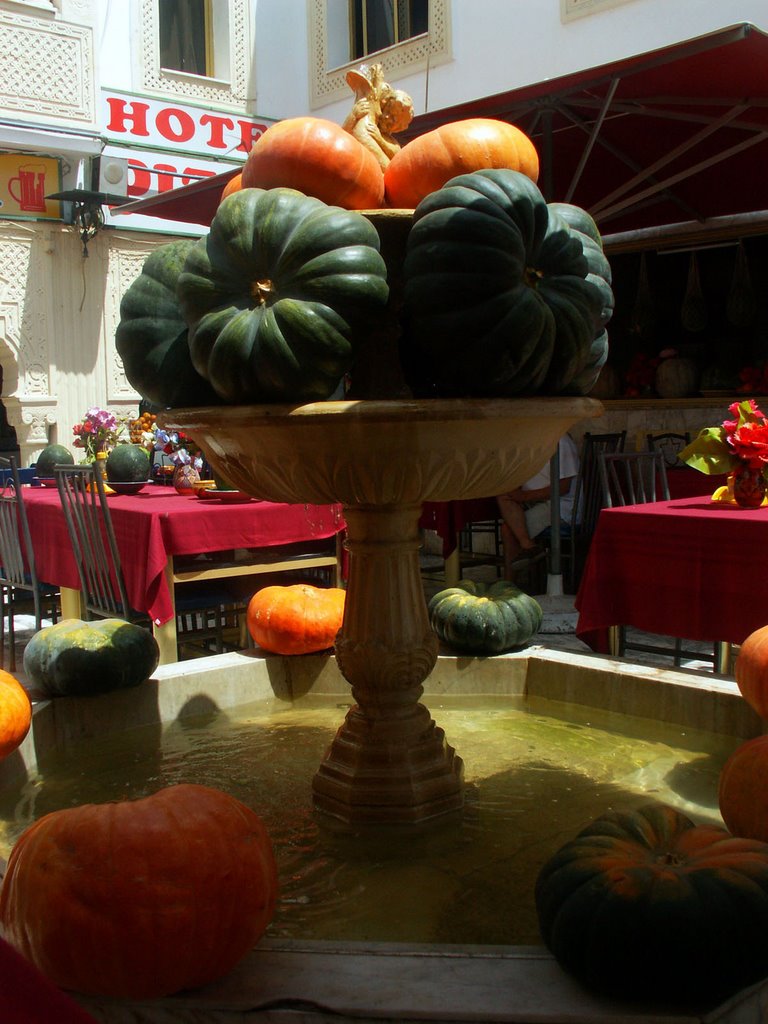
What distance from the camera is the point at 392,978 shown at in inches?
59.2

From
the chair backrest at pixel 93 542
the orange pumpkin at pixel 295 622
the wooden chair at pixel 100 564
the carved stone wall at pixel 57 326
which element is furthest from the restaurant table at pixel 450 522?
the carved stone wall at pixel 57 326

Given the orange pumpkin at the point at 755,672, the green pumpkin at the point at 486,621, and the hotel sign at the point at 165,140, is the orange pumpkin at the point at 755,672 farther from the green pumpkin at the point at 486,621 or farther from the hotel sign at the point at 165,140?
the hotel sign at the point at 165,140

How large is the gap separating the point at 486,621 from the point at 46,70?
10.3 meters

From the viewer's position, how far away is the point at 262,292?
7.04 ft

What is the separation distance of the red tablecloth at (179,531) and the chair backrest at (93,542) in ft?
0.23

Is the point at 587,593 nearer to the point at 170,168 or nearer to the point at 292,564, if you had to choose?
the point at 292,564

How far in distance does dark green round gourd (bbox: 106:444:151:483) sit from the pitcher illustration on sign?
6821 mm

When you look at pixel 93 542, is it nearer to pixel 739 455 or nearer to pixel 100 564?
pixel 100 564

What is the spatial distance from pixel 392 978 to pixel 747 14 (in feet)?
29.4

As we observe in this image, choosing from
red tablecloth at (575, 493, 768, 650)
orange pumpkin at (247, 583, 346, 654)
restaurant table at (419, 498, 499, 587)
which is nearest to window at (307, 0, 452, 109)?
restaurant table at (419, 498, 499, 587)

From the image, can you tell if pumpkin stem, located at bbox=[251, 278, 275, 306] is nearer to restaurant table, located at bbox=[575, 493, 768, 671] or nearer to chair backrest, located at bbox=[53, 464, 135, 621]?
restaurant table, located at bbox=[575, 493, 768, 671]

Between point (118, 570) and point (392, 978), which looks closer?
point (392, 978)

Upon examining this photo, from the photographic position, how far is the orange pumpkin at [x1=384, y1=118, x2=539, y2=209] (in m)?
2.37

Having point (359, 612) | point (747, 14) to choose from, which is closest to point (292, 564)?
point (359, 612)
